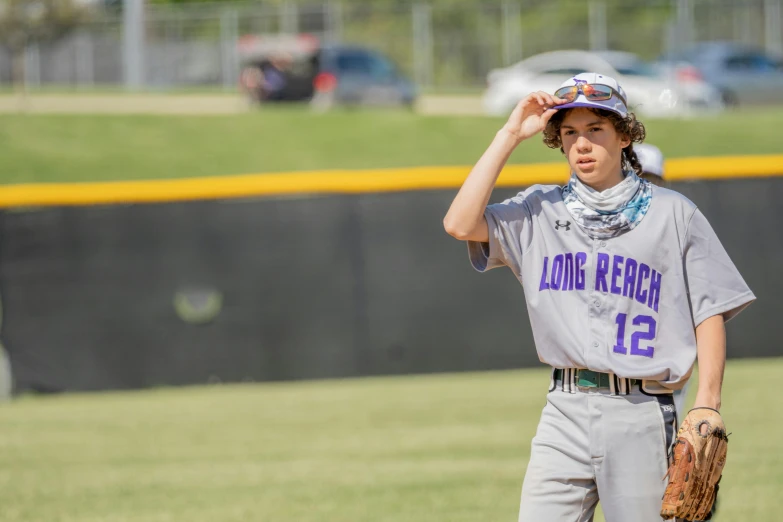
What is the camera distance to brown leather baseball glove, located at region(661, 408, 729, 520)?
284cm

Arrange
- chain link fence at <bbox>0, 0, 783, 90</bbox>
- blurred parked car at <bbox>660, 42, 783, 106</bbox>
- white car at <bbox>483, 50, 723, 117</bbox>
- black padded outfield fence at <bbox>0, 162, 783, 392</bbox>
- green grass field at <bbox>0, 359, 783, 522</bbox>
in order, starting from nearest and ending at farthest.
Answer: green grass field at <bbox>0, 359, 783, 522</bbox> → black padded outfield fence at <bbox>0, 162, 783, 392</bbox> → white car at <bbox>483, 50, 723, 117</bbox> → blurred parked car at <bbox>660, 42, 783, 106</bbox> → chain link fence at <bbox>0, 0, 783, 90</bbox>

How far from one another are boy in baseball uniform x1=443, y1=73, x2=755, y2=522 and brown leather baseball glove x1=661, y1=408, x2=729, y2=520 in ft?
0.17

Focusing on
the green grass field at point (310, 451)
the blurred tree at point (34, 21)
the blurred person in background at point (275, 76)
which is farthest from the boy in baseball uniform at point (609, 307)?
the blurred tree at point (34, 21)

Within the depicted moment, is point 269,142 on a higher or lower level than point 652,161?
lower

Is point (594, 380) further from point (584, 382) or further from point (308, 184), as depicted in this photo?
point (308, 184)

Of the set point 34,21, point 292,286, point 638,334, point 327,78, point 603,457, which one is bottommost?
point 292,286

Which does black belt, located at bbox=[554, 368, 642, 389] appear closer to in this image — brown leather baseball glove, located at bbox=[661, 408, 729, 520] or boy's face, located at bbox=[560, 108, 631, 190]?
brown leather baseball glove, located at bbox=[661, 408, 729, 520]

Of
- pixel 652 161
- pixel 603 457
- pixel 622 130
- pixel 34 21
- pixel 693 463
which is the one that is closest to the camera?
pixel 693 463

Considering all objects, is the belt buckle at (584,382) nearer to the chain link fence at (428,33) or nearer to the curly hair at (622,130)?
the curly hair at (622,130)

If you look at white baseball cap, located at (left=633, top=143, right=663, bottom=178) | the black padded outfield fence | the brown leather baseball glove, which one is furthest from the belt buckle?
the black padded outfield fence

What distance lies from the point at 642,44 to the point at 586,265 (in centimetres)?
2336

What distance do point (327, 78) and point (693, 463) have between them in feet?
68.2

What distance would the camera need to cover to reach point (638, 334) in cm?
296

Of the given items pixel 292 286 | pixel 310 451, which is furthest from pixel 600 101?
pixel 292 286
